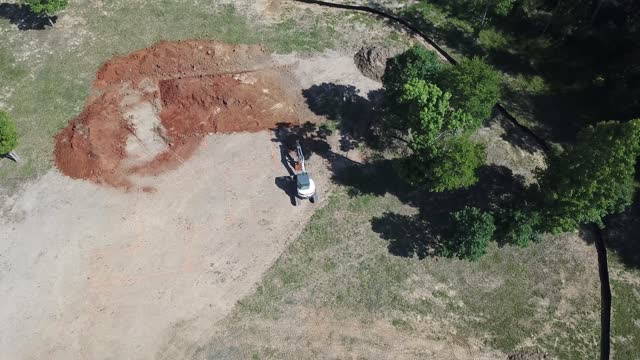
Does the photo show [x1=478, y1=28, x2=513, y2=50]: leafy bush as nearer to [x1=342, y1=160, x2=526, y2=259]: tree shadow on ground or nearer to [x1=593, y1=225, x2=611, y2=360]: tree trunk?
[x1=342, y1=160, x2=526, y2=259]: tree shadow on ground

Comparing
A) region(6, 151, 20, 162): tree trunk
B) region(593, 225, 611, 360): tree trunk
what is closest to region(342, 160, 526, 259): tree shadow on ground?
region(593, 225, 611, 360): tree trunk

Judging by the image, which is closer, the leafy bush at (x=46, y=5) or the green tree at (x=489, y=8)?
the green tree at (x=489, y=8)

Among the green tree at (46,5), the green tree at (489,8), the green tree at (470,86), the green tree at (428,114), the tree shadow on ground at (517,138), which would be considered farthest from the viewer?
the green tree at (46,5)

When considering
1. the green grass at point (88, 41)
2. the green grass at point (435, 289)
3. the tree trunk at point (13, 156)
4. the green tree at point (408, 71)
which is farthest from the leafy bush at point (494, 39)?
the tree trunk at point (13, 156)

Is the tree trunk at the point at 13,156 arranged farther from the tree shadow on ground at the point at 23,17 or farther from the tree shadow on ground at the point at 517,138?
the tree shadow on ground at the point at 517,138

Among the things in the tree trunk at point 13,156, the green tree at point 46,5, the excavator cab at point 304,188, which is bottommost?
the tree trunk at point 13,156

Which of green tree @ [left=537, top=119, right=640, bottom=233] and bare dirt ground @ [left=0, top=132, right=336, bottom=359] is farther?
bare dirt ground @ [left=0, top=132, right=336, bottom=359]

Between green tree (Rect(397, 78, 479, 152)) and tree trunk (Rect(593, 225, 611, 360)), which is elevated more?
green tree (Rect(397, 78, 479, 152))
